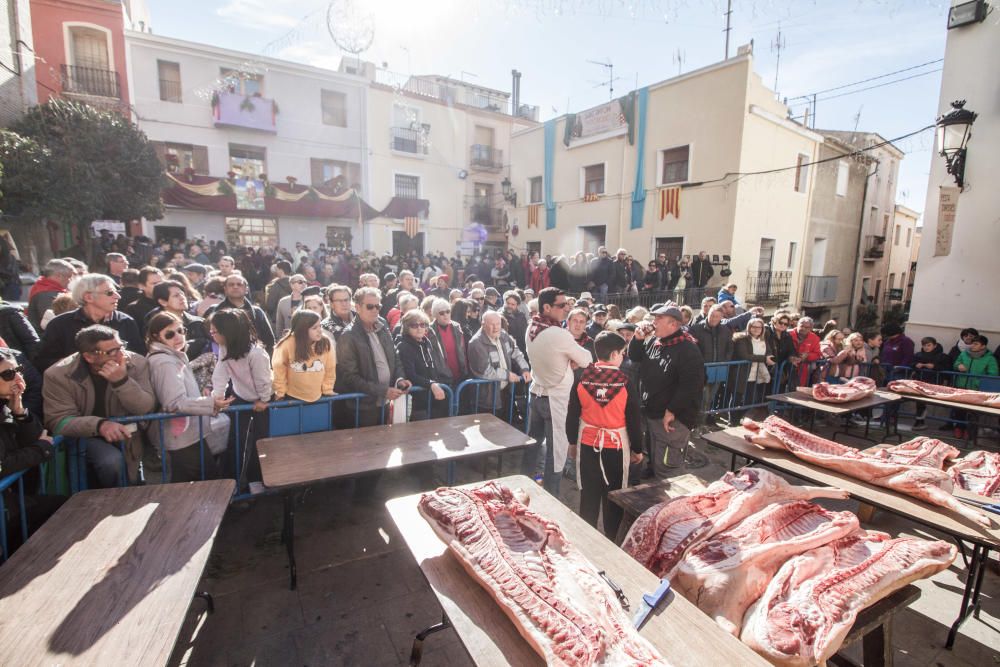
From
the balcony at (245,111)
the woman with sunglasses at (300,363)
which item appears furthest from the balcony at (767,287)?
the balcony at (245,111)

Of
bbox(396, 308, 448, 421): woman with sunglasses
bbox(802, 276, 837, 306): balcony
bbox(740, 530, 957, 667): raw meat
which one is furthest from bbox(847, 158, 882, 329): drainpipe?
bbox(740, 530, 957, 667): raw meat

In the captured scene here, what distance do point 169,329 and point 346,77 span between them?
21.8 meters

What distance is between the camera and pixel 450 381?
505 cm

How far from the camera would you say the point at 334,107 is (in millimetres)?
21719

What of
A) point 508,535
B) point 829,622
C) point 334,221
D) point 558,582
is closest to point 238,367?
point 508,535

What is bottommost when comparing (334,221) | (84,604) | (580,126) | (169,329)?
(84,604)

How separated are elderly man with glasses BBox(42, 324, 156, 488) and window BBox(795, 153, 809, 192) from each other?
19219mm

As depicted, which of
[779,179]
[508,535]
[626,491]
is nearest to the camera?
[508,535]

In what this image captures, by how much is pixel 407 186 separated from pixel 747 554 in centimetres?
2355

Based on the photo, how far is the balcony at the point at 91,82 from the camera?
16359 millimetres

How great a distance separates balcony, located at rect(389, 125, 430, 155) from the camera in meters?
22.7

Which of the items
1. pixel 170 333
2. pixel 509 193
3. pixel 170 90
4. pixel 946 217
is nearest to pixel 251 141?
pixel 170 90

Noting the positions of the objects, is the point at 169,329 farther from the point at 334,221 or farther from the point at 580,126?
the point at 334,221

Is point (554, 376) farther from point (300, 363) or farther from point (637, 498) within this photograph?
point (300, 363)
